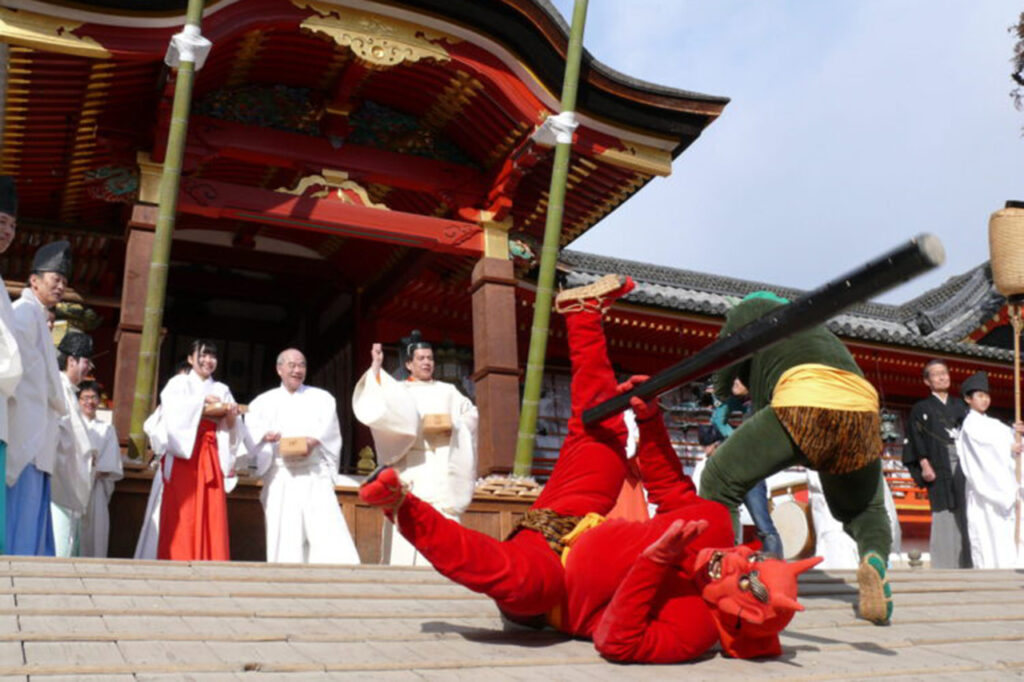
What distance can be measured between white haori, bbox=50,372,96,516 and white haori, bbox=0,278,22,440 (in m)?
0.97

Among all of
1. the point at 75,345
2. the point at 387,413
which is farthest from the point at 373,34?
the point at 75,345

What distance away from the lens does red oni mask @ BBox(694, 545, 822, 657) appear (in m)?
3.24

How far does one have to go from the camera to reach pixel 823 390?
4184 mm

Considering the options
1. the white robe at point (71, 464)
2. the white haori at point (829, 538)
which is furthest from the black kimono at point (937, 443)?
the white robe at point (71, 464)

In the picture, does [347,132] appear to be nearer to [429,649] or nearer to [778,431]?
[778,431]

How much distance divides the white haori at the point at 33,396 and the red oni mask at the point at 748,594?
3395 mm

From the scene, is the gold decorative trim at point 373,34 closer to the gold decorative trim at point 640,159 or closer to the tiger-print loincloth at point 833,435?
the gold decorative trim at point 640,159

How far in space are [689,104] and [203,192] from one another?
14.3 feet

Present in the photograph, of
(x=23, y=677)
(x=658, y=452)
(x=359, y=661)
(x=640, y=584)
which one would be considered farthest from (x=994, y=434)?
(x=23, y=677)

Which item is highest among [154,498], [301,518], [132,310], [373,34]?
[373,34]

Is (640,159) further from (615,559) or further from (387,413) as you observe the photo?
(615,559)

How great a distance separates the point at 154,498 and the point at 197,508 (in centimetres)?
32

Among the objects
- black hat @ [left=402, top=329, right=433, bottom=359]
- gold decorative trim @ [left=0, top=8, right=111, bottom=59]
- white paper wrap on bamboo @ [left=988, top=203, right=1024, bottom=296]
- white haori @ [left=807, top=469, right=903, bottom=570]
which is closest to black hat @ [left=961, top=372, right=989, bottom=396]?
white haori @ [left=807, top=469, right=903, bottom=570]

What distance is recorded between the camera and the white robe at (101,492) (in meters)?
6.73
